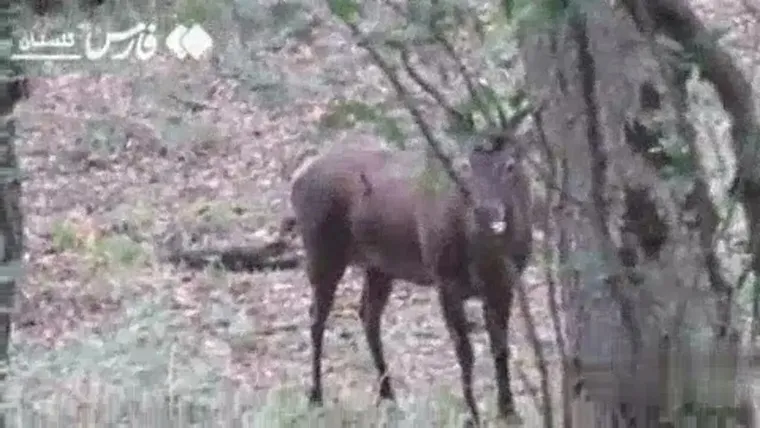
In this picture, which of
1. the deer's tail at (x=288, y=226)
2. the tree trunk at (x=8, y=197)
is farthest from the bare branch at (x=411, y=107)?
the tree trunk at (x=8, y=197)

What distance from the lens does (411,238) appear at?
1924 millimetres

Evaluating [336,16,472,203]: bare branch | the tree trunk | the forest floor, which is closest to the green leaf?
[336,16,472,203]: bare branch

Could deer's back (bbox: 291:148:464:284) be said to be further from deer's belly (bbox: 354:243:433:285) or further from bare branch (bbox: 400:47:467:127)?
bare branch (bbox: 400:47:467:127)

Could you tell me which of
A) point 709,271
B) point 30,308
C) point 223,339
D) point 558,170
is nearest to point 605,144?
point 558,170

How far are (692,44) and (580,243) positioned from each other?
26cm

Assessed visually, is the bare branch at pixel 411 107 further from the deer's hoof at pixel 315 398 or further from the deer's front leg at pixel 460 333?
the deer's hoof at pixel 315 398

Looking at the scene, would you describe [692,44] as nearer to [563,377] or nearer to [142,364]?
[563,377]

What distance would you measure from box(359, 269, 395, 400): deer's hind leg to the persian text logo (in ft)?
1.13

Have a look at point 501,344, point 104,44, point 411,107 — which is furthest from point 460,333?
point 104,44

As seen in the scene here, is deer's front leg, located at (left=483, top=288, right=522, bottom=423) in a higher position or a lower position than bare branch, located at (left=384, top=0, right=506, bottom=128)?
lower

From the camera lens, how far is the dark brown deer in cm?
188

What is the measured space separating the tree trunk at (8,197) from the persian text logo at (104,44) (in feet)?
0.08

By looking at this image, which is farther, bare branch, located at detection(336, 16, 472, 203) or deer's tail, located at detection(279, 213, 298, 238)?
deer's tail, located at detection(279, 213, 298, 238)

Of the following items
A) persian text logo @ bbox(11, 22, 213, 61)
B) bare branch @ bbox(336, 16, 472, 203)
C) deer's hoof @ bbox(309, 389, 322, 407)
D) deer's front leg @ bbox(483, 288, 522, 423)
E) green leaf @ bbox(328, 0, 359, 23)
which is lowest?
deer's hoof @ bbox(309, 389, 322, 407)
